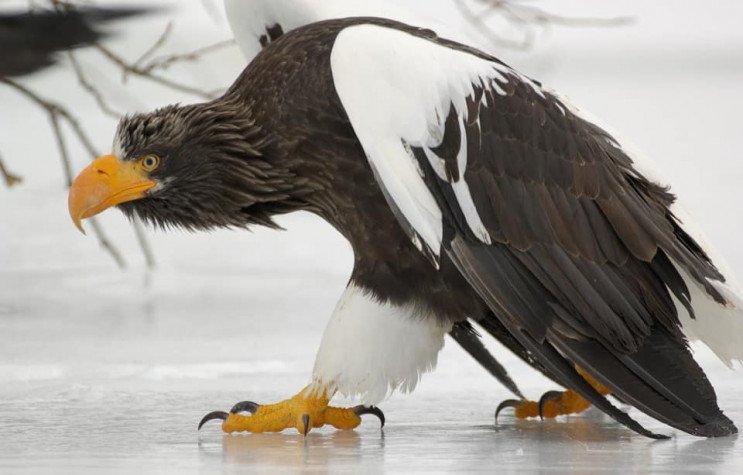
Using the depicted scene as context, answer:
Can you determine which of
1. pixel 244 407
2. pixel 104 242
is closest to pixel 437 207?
pixel 244 407

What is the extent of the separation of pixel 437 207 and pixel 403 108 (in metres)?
0.24

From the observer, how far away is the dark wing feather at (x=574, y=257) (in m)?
3.00

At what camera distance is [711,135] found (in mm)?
9516

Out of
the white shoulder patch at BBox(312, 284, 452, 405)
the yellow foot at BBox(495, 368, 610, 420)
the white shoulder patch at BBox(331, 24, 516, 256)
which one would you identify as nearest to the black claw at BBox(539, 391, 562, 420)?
the yellow foot at BBox(495, 368, 610, 420)

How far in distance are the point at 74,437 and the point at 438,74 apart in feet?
3.88

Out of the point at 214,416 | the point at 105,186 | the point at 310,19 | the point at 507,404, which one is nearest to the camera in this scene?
the point at 214,416

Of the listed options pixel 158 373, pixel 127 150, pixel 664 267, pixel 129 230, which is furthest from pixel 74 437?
pixel 129 230

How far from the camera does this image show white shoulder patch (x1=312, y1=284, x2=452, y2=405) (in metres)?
3.27

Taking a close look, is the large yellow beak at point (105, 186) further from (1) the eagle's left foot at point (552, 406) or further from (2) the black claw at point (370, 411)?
(1) the eagle's left foot at point (552, 406)

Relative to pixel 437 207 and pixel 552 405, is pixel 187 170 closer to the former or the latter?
pixel 437 207

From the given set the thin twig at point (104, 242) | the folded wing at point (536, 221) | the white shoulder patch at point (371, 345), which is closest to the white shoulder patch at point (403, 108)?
the folded wing at point (536, 221)

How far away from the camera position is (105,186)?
3340 mm

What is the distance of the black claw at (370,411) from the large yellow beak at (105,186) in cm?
76

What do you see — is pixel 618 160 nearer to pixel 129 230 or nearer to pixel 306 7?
pixel 306 7
